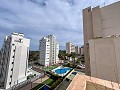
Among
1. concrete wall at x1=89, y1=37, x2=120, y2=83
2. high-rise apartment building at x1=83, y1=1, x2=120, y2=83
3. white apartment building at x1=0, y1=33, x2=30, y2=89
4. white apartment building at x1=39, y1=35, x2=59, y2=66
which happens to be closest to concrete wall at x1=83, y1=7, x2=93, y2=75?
high-rise apartment building at x1=83, y1=1, x2=120, y2=83

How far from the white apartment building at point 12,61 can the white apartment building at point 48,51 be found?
18.3 m

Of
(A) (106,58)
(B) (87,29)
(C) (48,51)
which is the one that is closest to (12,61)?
(B) (87,29)

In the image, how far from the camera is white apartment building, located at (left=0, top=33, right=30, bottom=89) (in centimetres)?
1783

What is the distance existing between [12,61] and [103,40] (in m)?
18.2

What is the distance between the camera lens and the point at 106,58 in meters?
7.95

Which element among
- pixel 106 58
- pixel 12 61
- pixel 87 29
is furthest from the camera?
pixel 12 61

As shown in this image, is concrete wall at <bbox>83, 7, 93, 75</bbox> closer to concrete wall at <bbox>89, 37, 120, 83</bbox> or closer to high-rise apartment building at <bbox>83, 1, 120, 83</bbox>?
high-rise apartment building at <bbox>83, 1, 120, 83</bbox>

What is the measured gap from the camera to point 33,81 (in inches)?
743

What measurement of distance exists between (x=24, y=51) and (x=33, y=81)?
24.6ft

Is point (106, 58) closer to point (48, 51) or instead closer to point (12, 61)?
point (12, 61)

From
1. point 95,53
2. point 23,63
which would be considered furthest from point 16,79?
point 95,53

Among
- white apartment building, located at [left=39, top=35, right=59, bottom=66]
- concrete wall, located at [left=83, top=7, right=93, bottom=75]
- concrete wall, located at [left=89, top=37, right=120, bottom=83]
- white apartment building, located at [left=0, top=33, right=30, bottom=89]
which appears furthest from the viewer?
white apartment building, located at [left=39, top=35, right=59, bottom=66]

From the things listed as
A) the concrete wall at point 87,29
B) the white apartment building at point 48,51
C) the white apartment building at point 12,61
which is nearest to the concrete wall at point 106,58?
the concrete wall at point 87,29

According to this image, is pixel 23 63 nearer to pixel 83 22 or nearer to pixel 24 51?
pixel 24 51
